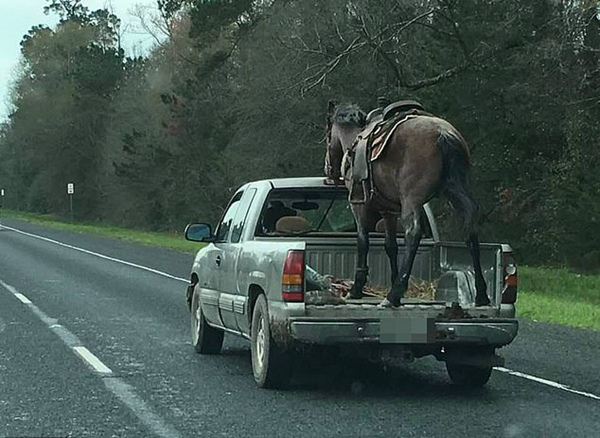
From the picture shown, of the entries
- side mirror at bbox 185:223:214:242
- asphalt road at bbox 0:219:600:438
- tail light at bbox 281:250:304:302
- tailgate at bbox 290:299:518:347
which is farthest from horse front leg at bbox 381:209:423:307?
side mirror at bbox 185:223:214:242

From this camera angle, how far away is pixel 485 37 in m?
30.3

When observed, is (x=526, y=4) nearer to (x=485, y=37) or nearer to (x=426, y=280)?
(x=485, y=37)

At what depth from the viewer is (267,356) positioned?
9.96 metres

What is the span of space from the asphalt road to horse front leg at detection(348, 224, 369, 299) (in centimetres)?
82

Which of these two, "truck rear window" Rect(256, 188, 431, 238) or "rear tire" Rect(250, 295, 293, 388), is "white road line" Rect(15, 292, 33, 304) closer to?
"truck rear window" Rect(256, 188, 431, 238)

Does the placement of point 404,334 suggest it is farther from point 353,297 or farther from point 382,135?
point 382,135

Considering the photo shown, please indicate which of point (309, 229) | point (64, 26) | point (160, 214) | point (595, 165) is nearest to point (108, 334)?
point (309, 229)

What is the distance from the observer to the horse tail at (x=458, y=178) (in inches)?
396

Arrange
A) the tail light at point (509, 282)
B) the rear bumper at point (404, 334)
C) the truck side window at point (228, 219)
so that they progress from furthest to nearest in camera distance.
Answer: the truck side window at point (228, 219)
the tail light at point (509, 282)
the rear bumper at point (404, 334)

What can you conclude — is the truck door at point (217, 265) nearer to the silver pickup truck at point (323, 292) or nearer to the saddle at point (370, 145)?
the silver pickup truck at point (323, 292)

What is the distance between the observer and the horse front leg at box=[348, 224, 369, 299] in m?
10.4

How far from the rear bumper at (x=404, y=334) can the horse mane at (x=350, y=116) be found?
8.30ft

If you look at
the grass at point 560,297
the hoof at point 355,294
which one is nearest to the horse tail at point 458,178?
the hoof at point 355,294

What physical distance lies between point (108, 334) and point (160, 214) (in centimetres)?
5296
